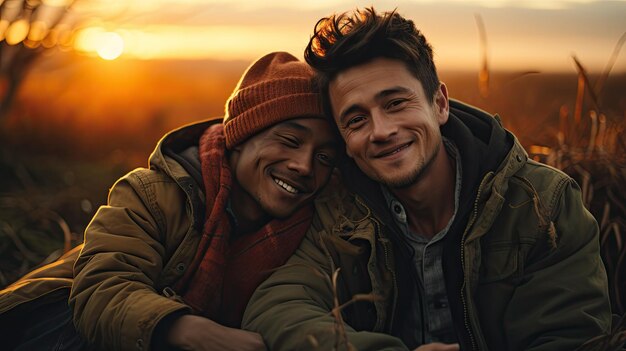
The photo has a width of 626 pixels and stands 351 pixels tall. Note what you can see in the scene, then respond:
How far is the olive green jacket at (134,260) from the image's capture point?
2771 millimetres

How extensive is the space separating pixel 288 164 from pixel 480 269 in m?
0.91

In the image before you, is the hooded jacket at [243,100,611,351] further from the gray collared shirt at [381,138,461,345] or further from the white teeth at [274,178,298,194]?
the white teeth at [274,178,298,194]

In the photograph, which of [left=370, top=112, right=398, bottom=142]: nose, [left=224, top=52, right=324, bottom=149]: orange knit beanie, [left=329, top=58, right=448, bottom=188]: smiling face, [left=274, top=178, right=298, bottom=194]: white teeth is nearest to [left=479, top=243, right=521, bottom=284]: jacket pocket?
[left=329, top=58, right=448, bottom=188]: smiling face

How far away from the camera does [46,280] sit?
3.15m

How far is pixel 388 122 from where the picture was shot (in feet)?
9.87

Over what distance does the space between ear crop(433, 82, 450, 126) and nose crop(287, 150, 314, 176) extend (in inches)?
22.3

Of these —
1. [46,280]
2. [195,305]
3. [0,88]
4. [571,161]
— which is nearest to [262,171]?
[195,305]

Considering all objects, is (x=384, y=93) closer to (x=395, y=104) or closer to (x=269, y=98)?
(x=395, y=104)

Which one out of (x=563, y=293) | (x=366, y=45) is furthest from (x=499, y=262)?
(x=366, y=45)

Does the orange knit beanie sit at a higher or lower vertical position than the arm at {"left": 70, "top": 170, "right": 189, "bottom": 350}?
higher

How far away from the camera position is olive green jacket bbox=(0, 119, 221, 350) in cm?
277

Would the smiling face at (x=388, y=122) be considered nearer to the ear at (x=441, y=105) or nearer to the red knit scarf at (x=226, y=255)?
the ear at (x=441, y=105)

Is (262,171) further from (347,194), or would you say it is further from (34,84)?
(34,84)

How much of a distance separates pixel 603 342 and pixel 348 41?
1.53 metres
